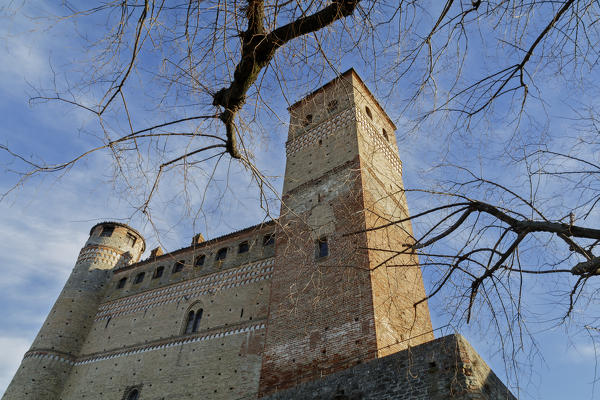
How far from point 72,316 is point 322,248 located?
13.7m

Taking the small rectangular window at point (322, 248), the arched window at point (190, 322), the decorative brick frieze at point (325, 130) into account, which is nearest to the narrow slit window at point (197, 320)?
the arched window at point (190, 322)

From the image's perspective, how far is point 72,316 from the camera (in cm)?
1788

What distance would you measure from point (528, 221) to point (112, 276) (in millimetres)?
19974

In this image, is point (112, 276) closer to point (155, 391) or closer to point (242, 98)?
point (155, 391)

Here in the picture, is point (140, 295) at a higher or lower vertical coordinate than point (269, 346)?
higher

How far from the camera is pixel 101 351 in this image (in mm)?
16406

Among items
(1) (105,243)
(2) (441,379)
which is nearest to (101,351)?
(1) (105,243)

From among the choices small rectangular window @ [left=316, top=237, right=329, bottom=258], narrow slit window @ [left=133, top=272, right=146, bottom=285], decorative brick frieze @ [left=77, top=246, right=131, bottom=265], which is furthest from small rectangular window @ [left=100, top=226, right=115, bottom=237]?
small rectangular window @ [left=316, top=237, right=329, bottom=258]

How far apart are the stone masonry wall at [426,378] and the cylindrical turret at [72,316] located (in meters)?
14.5

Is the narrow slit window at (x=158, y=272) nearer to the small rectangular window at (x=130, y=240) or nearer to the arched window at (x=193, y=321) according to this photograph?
the arched window at (x=193, y=321)

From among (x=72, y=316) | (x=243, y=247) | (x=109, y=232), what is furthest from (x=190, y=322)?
(x=109, y=232)

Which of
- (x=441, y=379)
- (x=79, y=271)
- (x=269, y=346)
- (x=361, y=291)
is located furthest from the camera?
(x=79, y=271)

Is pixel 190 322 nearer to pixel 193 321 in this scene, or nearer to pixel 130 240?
pixel 193 321

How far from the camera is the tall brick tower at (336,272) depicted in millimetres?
8117
